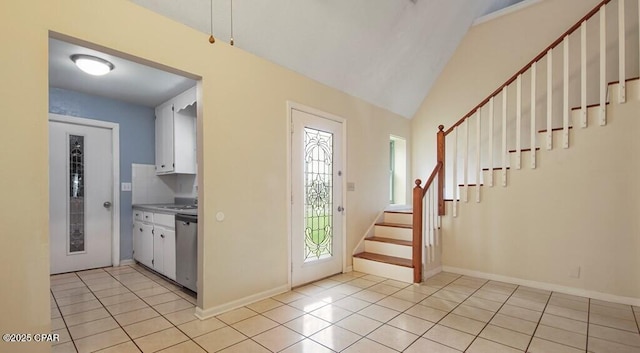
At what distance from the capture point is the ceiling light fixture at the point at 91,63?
2.96m

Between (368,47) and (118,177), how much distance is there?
13.7 ft

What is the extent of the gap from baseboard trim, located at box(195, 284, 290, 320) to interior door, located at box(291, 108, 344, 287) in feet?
0.75

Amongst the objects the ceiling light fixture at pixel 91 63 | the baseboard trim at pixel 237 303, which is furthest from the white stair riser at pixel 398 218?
the ceiling light fixture at pixel 91 63

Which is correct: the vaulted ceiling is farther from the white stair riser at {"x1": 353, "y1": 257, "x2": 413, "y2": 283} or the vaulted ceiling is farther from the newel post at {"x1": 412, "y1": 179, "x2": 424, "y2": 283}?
the white stair riser at {"x1": 353, "y1": 257, "x2": 413, "y2": 283}

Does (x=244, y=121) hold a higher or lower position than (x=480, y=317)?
higher

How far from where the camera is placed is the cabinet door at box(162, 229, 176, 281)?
136 inches

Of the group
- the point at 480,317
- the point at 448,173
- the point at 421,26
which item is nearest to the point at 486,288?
the point at 480,317

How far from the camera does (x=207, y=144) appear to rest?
8.58ft

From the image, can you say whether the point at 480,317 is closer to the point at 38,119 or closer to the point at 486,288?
the point at 486,288

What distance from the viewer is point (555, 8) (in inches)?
164

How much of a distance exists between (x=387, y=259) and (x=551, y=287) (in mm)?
1826

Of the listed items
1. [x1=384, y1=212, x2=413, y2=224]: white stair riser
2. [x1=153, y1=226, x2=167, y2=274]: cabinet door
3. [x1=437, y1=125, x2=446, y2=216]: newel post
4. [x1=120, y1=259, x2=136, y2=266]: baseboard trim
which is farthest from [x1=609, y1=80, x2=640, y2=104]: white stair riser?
[x1=120, y1=259, x2=136, y2=266]: baseboard trim

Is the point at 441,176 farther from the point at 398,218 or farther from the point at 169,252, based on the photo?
the point at 169,252

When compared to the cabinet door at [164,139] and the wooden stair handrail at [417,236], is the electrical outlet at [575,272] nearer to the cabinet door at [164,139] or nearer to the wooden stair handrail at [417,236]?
the wooden stair handrail at [417,236]
